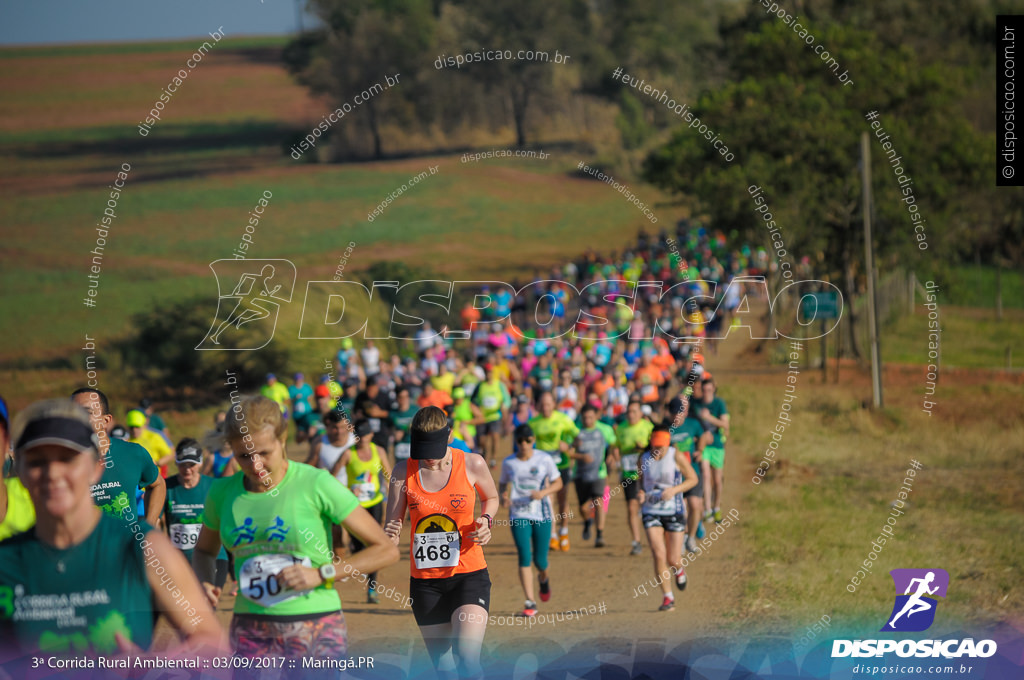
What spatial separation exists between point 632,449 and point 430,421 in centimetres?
601

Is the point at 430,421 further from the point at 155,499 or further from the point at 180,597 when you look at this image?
the point at 180,597

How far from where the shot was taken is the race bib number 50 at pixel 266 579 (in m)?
4.65

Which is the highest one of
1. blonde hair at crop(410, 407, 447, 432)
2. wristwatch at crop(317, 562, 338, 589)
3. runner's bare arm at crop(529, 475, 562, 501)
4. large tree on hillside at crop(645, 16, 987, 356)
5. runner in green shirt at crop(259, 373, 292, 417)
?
large tree on hillside at crop(645, 16, 987, 356)

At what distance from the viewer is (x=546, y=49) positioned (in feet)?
181

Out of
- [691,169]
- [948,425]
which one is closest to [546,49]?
[691,169]

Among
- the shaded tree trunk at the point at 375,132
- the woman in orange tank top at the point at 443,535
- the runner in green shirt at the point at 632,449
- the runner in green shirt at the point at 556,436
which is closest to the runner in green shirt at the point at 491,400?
the runner in green shirt at the point at 556,436

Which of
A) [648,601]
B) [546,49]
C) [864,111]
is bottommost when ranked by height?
[648,601]

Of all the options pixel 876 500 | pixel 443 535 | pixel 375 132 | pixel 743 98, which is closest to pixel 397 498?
pixel 443 535

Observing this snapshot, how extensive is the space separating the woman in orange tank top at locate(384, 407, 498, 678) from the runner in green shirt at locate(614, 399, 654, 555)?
5.30 metres

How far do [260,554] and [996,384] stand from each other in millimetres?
24446

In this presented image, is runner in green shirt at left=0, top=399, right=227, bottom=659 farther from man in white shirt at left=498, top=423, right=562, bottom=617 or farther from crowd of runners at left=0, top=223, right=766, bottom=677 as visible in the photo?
man in white shirt at left=498, top=423, right=562, bottom=617

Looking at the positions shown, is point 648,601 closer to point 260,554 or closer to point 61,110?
point 260,554

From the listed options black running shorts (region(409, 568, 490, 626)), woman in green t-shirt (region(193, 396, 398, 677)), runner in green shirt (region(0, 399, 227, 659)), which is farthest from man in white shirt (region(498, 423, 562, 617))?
runner in green shirt (region(0, 399, 227, 659))

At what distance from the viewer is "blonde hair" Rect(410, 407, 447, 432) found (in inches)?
248
